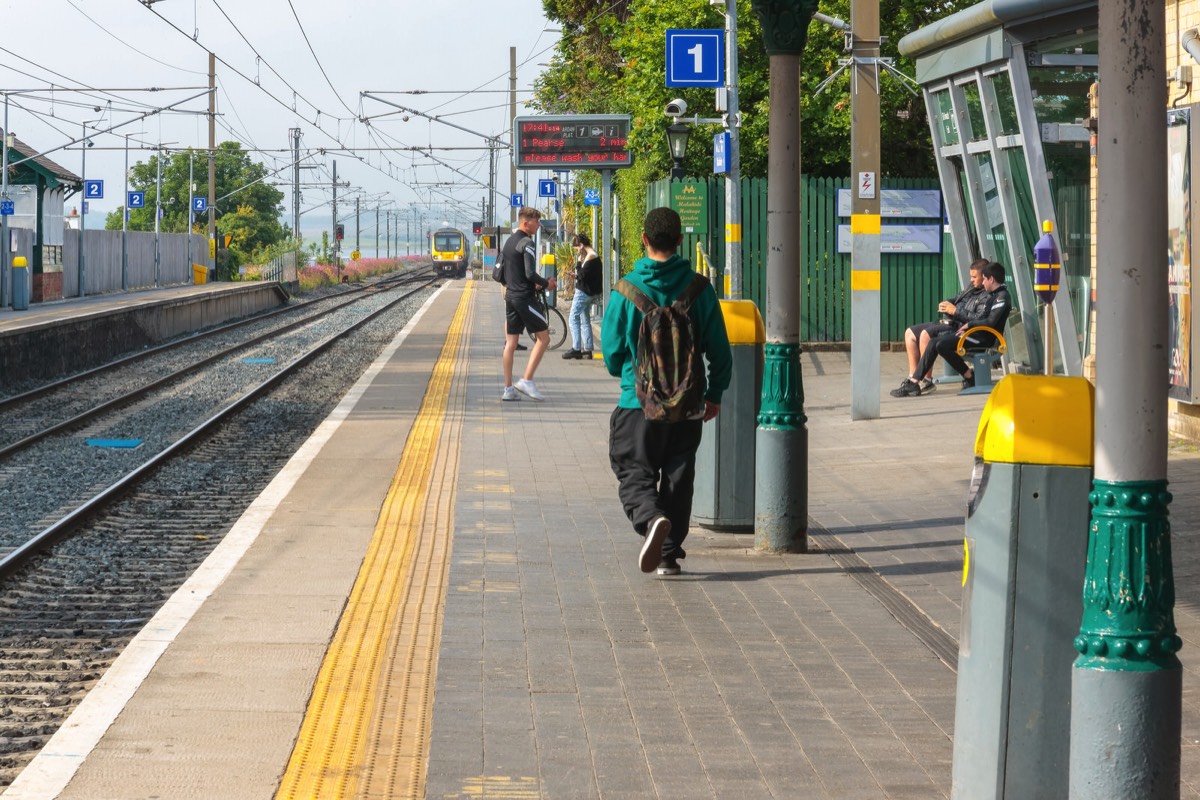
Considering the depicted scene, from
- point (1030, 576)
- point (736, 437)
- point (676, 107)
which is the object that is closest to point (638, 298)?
point (736, 437)

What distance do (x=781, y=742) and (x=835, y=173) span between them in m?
22.0

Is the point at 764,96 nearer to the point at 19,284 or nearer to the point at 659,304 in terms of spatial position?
the point at 19,284

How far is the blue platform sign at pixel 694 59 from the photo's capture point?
16.4 m

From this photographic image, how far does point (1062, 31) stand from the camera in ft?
48.0

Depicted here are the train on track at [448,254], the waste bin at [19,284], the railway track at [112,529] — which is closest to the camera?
the railway track at [112,529]

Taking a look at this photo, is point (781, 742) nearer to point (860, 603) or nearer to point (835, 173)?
point (860, 603)

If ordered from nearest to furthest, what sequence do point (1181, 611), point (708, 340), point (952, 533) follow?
point (1181, 611) < point (708, 340) < point (952, 533)

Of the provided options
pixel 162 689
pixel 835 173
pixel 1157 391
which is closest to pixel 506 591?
pixel 162 689

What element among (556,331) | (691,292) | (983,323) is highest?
(691,292)

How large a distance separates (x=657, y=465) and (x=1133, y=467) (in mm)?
4150

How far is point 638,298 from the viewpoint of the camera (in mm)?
7590

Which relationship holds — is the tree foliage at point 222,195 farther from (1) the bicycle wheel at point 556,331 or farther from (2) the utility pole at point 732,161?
(2) the utility pole at point 732,161

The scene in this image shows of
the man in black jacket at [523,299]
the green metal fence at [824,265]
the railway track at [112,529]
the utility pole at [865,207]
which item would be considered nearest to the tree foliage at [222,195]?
the green metal fence at [824,265]

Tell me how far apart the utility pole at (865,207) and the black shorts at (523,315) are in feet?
10.6
